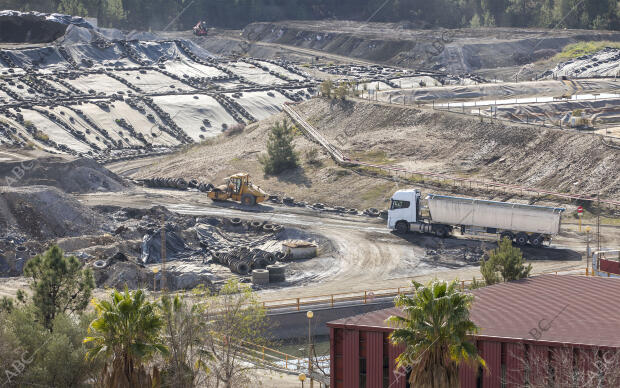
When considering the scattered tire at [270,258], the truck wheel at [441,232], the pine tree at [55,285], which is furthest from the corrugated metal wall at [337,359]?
the truck wheel at [441,232]

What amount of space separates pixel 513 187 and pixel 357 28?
126097mm

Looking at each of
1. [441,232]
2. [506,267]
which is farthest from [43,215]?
[506,267]

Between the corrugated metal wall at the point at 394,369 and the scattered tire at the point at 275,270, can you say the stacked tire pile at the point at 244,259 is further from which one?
the corrugated metal wall at the point at 394,369

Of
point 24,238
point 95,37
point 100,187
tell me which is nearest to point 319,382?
point 24,238

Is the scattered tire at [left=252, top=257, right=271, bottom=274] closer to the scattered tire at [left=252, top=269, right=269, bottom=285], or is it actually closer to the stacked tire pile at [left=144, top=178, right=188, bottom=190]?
the scattered tire at [left=252, top=269, right=269, bottom=285]

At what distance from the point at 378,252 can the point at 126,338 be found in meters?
31.9

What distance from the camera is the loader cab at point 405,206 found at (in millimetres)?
56656

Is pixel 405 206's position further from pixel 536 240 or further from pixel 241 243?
pixel 241 243

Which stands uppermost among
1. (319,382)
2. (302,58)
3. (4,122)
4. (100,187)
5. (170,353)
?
(302,58)

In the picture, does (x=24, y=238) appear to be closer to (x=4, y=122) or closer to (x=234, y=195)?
(x=234, y=195)

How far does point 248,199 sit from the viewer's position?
6706 cm

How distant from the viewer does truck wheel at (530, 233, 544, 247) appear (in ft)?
172

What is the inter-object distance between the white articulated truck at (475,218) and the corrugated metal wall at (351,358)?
26260mm

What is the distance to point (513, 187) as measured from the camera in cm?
6569
